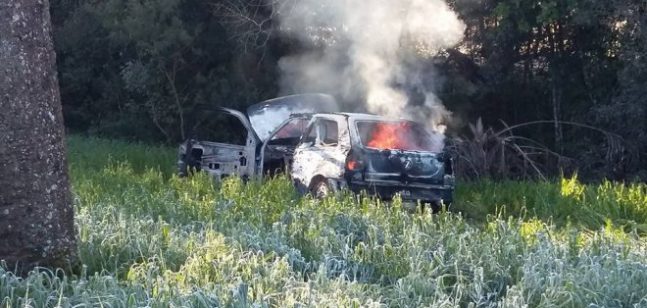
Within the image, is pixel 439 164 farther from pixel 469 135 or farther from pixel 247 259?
pixel 469 135

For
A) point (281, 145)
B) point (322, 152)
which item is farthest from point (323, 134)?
point (281, 145)

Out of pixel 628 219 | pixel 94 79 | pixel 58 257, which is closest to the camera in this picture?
pixel 58 257

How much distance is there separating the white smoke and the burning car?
270cm

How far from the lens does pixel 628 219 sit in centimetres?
1103

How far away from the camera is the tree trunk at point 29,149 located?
6613mm

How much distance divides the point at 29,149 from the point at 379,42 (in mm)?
11358

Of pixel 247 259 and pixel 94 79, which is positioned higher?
pixel 94 79

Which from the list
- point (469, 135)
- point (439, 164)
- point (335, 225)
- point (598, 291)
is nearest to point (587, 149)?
point (469, 135)

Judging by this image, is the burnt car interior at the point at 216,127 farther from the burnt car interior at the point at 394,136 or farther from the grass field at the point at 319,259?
the grass field at the point at 319,259

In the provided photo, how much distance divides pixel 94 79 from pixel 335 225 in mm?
18392

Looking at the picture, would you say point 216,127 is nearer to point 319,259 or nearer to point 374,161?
point 374,161

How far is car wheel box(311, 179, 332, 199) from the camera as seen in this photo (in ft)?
40.0

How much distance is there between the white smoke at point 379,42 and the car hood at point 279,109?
1112 mm

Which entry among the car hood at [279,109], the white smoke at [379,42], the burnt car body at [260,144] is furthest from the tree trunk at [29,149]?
the white smoke at [379,42]
